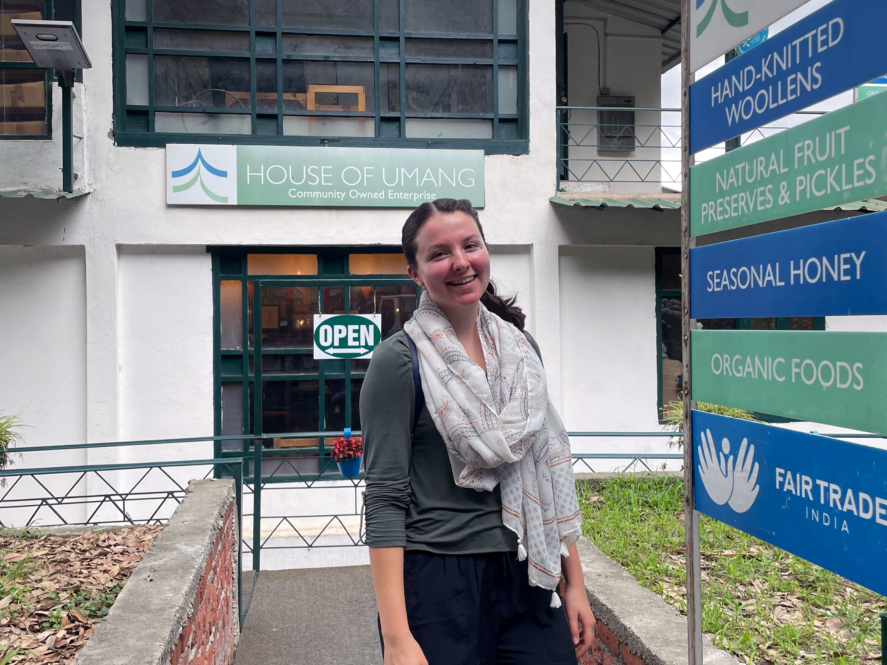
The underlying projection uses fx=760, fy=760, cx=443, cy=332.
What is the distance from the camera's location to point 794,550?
2.05 meters

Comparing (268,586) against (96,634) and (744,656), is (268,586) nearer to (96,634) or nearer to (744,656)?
(96,634)

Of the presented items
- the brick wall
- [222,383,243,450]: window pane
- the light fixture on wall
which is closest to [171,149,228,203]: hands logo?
the light fixture on wall

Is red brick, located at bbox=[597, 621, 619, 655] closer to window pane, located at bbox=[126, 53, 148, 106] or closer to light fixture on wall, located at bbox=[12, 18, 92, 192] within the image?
light fixture on wall, located at bbox=[12, 18, 92, 192]

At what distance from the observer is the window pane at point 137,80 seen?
868cm

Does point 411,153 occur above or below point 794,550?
above

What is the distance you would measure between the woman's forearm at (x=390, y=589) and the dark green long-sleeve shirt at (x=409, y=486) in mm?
27

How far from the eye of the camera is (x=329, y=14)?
29.4 feet

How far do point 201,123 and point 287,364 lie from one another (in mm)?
2960

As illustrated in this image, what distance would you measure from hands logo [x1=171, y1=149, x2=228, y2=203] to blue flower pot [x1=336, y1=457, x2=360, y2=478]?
11.3 feet

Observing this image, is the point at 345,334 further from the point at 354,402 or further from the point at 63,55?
the point at 63,55

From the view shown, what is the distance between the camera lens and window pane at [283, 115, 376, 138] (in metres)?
8.97

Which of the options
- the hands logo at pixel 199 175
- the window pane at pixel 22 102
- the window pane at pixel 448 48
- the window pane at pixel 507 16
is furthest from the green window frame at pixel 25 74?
the window pane at pixel 507 16

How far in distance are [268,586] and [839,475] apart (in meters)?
5.41

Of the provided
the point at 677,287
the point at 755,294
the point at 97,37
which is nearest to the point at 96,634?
Result: the point at 755,294
